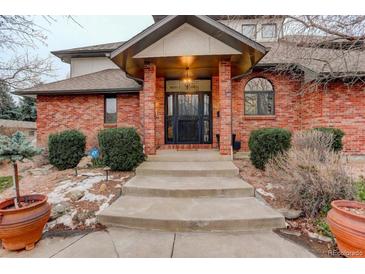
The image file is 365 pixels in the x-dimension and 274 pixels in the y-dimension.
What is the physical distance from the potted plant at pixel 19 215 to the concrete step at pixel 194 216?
89 cm

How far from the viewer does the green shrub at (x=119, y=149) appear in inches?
210

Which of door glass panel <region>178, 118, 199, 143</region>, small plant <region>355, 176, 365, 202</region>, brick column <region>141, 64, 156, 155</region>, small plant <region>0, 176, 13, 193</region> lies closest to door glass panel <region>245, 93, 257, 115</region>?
door glass panel <region>178, 118, 199, 143</region>

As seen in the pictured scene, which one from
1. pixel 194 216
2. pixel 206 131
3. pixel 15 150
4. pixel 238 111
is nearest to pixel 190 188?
pixel 194 216

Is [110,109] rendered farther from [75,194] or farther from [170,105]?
[75,194]

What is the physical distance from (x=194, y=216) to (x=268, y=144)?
10.4ft

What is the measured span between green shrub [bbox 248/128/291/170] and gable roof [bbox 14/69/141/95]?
6.11m

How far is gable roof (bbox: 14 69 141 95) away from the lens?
368 inches

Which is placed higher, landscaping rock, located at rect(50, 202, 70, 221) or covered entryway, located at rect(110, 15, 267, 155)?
covered entryway, located at rect(110, 15, 267, 155)

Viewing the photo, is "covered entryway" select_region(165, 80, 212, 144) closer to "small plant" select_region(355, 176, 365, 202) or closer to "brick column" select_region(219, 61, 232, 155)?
"brick column" select_region(219, 61, 232, 155)

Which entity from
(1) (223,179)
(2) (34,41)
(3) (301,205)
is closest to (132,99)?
(2) (34,41)

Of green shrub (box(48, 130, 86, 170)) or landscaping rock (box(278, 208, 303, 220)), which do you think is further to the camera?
green shrub (box(48, 130, 86, 170))

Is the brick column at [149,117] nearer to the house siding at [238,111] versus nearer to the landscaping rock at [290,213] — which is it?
the house siding at [238,111]

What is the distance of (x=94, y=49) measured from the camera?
1186cm

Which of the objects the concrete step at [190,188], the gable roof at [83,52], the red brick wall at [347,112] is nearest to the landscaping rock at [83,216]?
the concrete step at [190,188]
